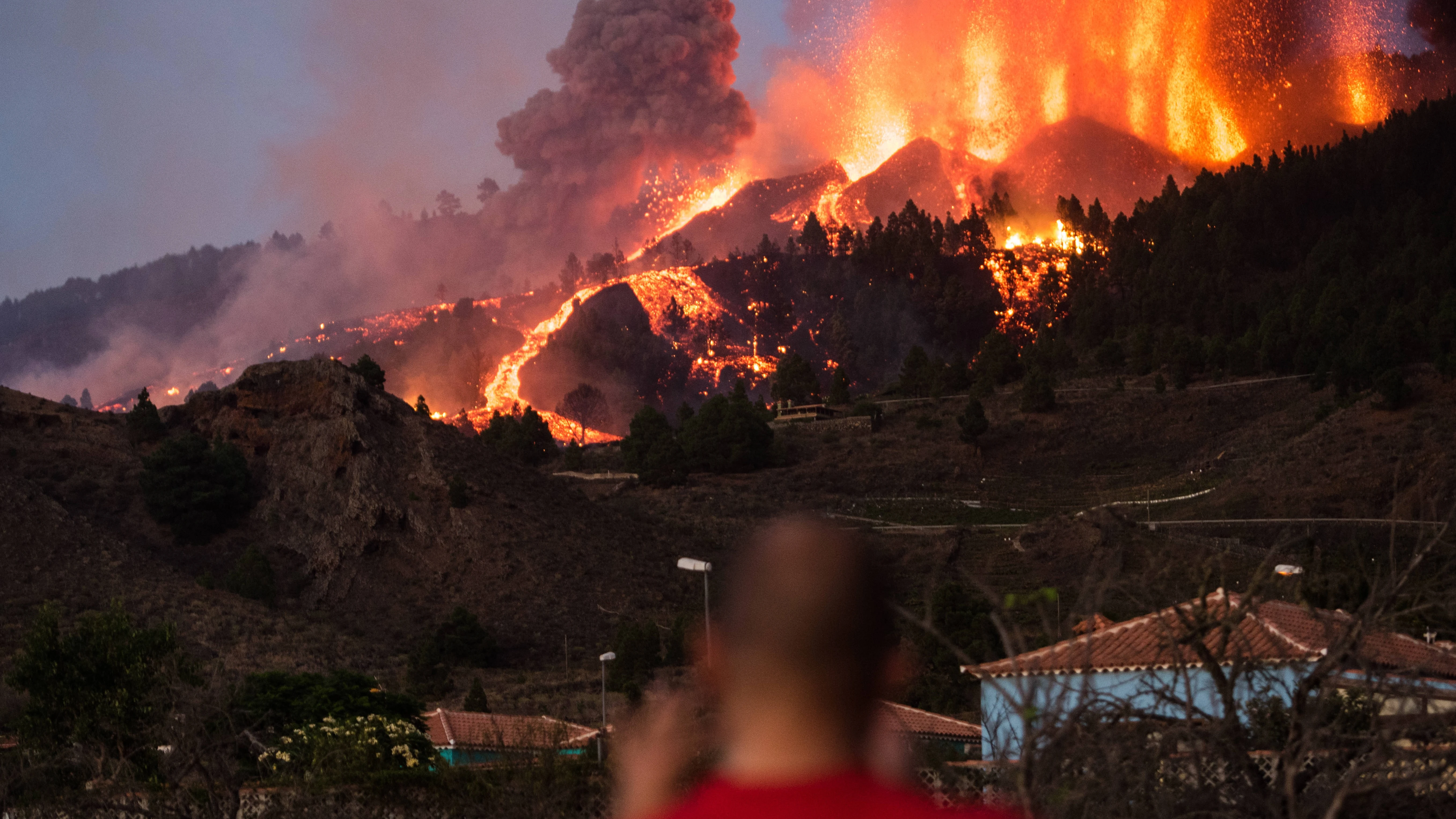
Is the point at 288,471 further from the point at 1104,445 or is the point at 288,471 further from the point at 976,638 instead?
the point at 1104,445

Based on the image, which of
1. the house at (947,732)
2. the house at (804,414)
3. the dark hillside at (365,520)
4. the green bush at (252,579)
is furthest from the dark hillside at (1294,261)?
the green bush at (252,579)

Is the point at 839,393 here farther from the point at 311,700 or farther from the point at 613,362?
the point at 311,700

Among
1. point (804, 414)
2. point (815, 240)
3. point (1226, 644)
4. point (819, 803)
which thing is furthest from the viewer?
point (815, 240)

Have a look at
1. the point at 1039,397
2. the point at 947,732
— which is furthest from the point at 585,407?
the point at 947,732

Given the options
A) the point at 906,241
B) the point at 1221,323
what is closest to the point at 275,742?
the point at 1221,323

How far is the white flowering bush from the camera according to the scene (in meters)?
10.9

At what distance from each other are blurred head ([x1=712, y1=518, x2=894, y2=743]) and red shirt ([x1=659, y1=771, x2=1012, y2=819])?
8 cm

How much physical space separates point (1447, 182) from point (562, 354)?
263 feet

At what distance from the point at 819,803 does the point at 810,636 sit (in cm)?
22

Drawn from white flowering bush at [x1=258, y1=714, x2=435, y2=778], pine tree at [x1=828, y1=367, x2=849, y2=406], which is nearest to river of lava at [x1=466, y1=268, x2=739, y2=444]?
pine tree at [x1=828, y1=367, x2=849, y2=406]

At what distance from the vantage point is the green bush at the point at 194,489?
153 ft

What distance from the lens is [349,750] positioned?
1166 centimetres

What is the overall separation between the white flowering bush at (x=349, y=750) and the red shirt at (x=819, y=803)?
30.3 ft

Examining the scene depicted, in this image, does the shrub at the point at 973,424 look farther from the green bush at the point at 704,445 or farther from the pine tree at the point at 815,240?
the pine tree at the point at 815,240
